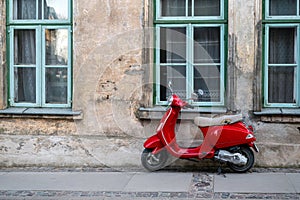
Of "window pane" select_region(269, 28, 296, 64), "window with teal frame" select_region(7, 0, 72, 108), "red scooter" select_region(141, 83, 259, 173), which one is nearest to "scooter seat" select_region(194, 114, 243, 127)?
"red scooter" select_region(141, 83, 259, 173)

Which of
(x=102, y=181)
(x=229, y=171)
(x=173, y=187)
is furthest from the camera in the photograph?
(x=229, y=171)

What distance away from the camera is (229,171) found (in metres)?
8.34

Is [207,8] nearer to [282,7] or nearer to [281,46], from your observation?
[282,7]

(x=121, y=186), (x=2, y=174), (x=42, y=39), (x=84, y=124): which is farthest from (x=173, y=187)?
(x=42, y=39)

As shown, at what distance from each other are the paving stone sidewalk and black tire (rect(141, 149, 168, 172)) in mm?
134

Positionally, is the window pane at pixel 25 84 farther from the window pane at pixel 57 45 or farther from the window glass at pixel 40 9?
the window glass at pixel 40 9

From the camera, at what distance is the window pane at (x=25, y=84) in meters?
9.28

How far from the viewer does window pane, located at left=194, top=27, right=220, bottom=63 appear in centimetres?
880

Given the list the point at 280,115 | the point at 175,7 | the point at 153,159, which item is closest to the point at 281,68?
the point at 280,115

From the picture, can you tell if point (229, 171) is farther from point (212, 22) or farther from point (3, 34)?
point (3, 34)

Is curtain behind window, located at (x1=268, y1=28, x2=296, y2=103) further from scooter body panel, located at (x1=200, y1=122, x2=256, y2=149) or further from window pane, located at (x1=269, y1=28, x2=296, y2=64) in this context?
scooter body panel, located at (x1=200, y1=122, x2=256, y2=149)

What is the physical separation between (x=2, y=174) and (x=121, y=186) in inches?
88.0

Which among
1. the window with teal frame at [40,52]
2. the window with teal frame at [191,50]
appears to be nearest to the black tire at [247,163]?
the window with teal frame at [191,50]

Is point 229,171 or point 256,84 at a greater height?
point 256,84
